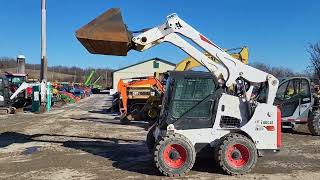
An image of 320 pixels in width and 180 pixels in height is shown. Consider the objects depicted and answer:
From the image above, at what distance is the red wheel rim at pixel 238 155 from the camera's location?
901 centimetres

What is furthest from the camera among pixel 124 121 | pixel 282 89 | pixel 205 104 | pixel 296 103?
pixel 124 121

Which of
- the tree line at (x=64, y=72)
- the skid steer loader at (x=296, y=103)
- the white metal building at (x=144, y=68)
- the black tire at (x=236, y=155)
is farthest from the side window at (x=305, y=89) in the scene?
the tree line at (x=64, y=72)

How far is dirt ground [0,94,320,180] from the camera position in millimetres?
9164

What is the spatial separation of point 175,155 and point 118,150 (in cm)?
357

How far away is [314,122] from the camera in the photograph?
1609 centimetres

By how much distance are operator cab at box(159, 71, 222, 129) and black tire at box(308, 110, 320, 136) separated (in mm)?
7857

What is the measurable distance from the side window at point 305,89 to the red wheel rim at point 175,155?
8.84m

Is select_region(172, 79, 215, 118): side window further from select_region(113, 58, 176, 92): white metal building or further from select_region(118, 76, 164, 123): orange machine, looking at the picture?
select_region(113, 58, 176, 92): white metal building

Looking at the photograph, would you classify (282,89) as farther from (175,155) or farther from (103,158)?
(175,155)

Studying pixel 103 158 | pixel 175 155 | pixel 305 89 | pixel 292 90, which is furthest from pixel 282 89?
pixel 175 155

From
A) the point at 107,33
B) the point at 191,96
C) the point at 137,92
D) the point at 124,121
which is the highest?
the point at 107,33

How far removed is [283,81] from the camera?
54.3 ft

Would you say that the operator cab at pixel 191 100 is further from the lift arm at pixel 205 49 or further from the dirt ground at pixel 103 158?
the dirt ground at pixel 103 158

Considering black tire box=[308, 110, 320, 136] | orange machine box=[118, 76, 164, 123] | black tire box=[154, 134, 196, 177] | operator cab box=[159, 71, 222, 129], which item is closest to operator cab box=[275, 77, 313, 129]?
black tire box=[308, 110, 320, 136]
